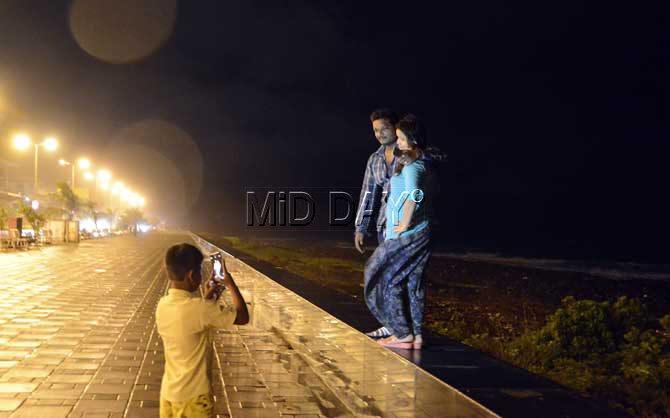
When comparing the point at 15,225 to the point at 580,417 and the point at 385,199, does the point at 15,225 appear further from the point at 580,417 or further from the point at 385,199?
Result: the point at 580,417

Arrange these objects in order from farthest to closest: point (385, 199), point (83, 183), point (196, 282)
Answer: point (83, 183)
point (385, 199)
point (196, 282)

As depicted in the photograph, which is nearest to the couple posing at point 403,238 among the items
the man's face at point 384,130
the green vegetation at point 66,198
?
the man's face at point 384,130

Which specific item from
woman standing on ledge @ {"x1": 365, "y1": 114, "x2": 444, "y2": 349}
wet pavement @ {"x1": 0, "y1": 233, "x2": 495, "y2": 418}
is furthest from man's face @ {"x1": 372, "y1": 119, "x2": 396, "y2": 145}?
wet pavement @ {"x1": 0, "y1": 233, "x2": 495, "y2": 418}

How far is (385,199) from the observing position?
5.74m

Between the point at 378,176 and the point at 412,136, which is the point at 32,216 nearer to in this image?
the point at 378,176

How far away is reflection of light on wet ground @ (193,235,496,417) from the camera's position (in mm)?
4090

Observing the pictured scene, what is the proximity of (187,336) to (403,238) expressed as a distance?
2595mm

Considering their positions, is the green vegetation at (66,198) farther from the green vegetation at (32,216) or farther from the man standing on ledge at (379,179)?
the man standing on ledge at (379,179)

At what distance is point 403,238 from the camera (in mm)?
5293

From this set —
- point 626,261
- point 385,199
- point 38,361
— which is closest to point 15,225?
point 38,361

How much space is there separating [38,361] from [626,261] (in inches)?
2110

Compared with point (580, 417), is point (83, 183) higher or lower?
higher

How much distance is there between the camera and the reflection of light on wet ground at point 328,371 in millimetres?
4090

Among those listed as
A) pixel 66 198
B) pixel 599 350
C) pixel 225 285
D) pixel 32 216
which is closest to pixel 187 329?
pixel 225 285
